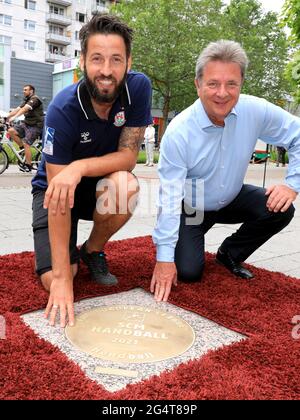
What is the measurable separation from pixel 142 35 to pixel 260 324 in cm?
2307

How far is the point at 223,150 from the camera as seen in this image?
9.24ft

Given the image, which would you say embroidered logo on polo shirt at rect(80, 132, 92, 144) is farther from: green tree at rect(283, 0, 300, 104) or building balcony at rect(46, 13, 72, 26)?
building balcony at rect(46, 13, 72, 26)

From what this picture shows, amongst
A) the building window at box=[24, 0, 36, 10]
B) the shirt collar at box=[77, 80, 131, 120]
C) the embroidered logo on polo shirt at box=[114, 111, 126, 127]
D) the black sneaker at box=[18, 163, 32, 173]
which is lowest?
the black sneaker at box=[18, 163, 32, 173]

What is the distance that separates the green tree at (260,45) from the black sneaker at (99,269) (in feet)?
85.4

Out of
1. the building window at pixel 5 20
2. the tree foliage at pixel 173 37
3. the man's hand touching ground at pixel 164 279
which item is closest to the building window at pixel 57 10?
the building window at pixel 5 20

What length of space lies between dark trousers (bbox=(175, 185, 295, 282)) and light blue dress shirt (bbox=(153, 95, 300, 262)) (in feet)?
0.41

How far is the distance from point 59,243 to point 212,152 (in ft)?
3.65

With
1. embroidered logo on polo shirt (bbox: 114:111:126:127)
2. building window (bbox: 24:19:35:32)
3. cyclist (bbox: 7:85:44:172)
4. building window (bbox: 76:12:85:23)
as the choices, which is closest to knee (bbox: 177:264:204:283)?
embroidered logo on polo shirt (bbox: 114:111:126:127)

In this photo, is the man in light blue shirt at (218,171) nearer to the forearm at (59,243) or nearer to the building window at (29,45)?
the forearm at (59,243)

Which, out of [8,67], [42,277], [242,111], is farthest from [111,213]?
[8,67]

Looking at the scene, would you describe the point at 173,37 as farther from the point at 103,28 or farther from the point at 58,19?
the point at 58,19

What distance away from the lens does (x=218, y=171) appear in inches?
113

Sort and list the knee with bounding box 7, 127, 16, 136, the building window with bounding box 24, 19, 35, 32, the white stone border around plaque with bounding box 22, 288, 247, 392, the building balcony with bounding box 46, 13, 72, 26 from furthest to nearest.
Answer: the building balcony with bounding box 46, 13, 72, 26
the building window with bounding box 24, 19, 35, 32
the knee with bounding box 7, 127, 16, 136
the white stone border around plaque with bounding box 22, 288, 247, 392

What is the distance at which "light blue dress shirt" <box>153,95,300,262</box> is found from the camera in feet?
8.82
